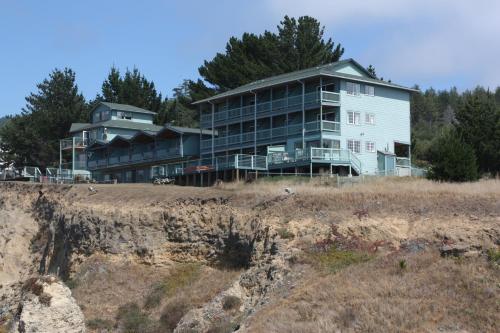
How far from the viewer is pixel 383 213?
1679 inches

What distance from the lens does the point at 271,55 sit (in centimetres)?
9762

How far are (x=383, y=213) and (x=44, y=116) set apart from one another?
75.3 m

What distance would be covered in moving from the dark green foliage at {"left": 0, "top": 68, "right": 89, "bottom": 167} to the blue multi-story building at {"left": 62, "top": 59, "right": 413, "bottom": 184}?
27133 millimetres

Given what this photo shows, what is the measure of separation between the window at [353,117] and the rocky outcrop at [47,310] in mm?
37448

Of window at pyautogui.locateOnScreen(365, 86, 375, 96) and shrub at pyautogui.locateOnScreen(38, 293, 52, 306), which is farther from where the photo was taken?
window at pyautogui.locateOnScreen(365, 86, 375, 96)

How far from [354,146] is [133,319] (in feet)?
104

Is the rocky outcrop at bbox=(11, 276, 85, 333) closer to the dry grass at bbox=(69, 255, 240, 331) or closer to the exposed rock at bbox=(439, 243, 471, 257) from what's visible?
the dry grass at bbox=(69, 255, 240, 331)

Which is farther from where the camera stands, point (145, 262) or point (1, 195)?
point (1, 195)

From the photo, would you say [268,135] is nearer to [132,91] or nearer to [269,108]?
[269,108]

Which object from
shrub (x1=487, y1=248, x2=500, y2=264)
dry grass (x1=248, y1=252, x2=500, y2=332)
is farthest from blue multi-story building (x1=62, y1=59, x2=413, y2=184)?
shrub (x1=487, y1=248, x2=500, y2=264)

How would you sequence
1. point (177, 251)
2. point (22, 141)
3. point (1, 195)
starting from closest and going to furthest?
point (177, 251)
point (1, 195)
point (22, 141)

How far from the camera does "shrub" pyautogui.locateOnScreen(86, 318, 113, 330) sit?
43.6 meters

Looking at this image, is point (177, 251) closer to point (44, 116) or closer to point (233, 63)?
point (233, 63)

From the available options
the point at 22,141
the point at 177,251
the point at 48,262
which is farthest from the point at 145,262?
the point at 22,141
